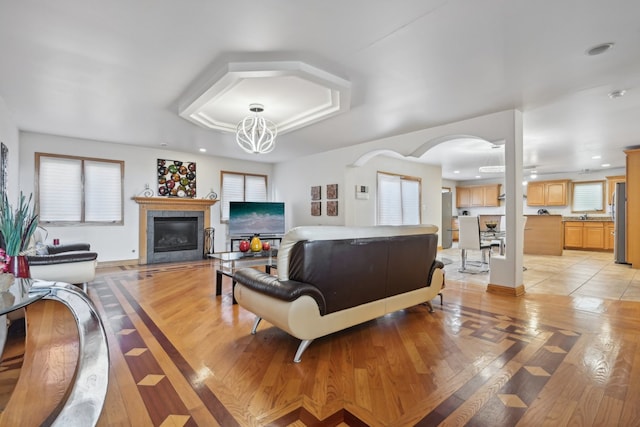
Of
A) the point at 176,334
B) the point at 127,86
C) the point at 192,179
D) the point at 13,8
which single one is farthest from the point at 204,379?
the point at 192,179

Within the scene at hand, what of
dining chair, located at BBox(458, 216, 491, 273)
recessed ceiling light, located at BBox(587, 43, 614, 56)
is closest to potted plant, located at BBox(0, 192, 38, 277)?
recessed ceiling light, located at BBox(587, 43, 614, 56)

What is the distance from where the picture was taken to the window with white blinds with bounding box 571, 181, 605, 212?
9.16m

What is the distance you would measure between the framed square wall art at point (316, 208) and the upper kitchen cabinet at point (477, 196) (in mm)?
7179

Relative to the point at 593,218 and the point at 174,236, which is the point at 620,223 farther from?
the point at 174,236

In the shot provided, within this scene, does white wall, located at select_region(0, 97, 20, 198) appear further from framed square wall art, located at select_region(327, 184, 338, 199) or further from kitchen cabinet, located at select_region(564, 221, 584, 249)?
kitchen cabinet, located at select_region(564, 221, 584, 249)

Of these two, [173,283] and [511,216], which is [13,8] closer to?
[173,283]

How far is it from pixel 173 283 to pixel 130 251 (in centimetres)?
245

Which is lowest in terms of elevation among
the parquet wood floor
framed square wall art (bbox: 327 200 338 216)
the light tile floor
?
the parquet wood floor

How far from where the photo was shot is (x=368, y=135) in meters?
5.48

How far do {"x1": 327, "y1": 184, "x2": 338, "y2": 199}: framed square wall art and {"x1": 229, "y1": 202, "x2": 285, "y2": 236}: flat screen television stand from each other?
1.35 metres

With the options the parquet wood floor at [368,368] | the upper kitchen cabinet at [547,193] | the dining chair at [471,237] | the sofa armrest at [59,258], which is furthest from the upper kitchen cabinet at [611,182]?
the sofa armrest at [59,258]

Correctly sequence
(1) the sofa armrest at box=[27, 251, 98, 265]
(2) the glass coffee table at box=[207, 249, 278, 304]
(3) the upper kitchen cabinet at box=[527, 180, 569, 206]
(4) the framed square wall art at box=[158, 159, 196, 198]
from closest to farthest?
1. (1) the sofa armrest at box=[27, 251, 98, 265]
2. (2) the glass coffee table at box=[207, 249, 278, 304]
3. (4) the framed square wall art at box=[158, 159, 196, 198]
4. (3) the upper kitchen cabinet at box=[527, 180, 569, 206]

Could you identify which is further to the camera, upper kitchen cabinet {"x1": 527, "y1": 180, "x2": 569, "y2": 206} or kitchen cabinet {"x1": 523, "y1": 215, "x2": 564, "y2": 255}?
upper kitchen cabinet {"x1": 527, "y1": 180, "x2": 569, "y2": 206}

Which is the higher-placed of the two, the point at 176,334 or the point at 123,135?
the point at 123,135
